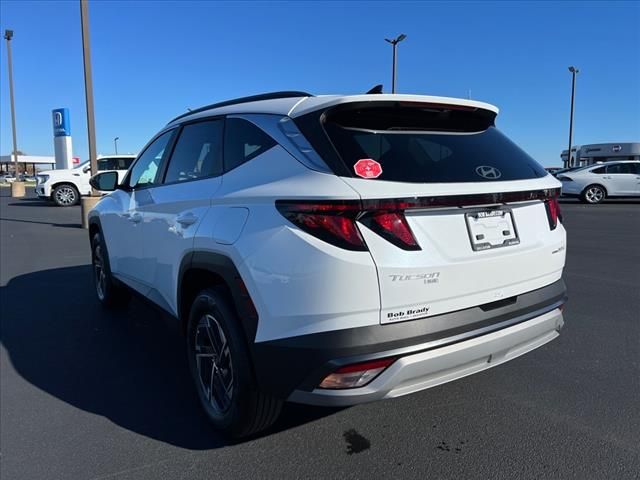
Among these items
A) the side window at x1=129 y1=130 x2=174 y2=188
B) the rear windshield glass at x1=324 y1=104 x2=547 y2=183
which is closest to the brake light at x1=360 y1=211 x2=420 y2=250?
the rear windshield glass at x1=324 y1=104 x2=547 y2=183

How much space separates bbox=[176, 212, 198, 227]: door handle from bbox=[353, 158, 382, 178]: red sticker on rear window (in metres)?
1.13

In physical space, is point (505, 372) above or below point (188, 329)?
below

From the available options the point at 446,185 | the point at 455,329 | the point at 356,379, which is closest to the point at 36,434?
the point at 356,379

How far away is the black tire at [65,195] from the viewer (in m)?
17.4

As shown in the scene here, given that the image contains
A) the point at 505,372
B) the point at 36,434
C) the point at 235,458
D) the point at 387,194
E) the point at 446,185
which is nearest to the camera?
the point at 387,194

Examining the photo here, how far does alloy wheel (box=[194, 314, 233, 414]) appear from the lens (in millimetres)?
2655

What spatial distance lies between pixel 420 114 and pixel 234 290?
129 cm

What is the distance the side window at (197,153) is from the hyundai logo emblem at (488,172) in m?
1.42

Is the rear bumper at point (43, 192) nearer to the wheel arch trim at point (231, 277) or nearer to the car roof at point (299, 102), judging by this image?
the car roof at point (299, 102)

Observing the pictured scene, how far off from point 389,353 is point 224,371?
1058 mm

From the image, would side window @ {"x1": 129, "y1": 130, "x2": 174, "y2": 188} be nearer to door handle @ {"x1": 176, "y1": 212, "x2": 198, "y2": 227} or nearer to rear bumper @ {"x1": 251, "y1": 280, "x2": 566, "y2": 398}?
door handle @ {"x1": 176, "y1": 212, "x2": 198, "y2": 227}

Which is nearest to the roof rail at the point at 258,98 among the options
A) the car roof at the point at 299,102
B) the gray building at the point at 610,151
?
the car roof at the point at 299,102

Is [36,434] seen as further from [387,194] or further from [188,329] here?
[387,194]

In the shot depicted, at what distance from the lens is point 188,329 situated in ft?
9.82
